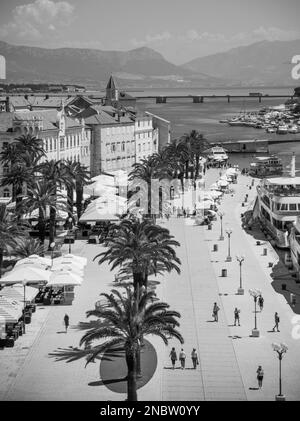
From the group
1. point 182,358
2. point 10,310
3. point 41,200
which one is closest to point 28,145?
point 41,200

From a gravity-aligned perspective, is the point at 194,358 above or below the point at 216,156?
above

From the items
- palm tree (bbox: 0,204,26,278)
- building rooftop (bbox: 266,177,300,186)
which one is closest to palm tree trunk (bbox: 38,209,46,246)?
palm tree (bbox: 0,204,26,278)

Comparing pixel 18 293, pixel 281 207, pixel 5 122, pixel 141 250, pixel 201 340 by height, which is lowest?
pixel 201 340

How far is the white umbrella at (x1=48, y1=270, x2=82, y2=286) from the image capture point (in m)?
41.1

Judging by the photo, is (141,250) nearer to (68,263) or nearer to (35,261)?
(68,263)

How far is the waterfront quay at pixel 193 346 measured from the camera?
29938mm

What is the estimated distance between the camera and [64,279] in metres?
41.4

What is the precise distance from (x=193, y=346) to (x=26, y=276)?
10.8 meters

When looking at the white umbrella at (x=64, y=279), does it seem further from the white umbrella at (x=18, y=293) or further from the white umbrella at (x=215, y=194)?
the white umbrella at (x=215, y=194)

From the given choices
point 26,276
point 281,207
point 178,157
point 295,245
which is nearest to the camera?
point 26,276

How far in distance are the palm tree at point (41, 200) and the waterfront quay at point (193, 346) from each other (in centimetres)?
577
